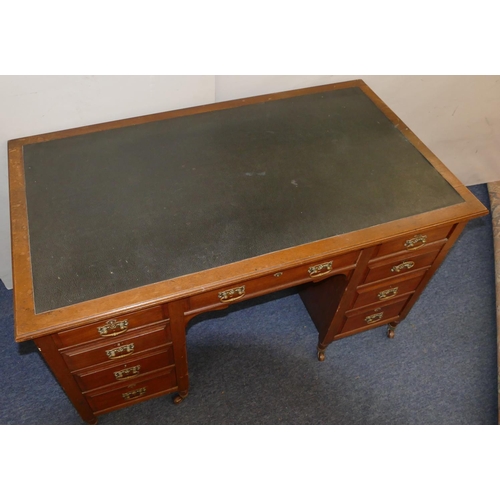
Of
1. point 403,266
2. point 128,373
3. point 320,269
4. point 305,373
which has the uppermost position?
point 320,269

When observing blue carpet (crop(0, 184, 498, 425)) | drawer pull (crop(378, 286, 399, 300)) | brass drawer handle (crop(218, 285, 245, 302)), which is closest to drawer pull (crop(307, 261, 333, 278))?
Answer: brass drawer handle (crop(218, 285, 245, 302))

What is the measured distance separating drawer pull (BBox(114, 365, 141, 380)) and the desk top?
1.42 feet

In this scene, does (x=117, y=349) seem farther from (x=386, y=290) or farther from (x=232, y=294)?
(x=386, y=290)

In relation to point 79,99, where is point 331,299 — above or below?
below

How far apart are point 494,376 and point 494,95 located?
1427mm

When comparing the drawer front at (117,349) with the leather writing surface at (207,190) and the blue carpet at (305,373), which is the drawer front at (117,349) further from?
the blue carpet at (305,373)

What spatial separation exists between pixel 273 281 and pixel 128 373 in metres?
0.60

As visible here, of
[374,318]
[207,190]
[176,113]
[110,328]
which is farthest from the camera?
[374,318]

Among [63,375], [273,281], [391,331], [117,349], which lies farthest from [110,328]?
[391,331]

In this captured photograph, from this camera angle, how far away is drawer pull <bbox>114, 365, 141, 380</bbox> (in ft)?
4.74

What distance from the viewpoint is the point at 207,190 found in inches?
55.2

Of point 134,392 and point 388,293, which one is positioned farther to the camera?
point 388,293
